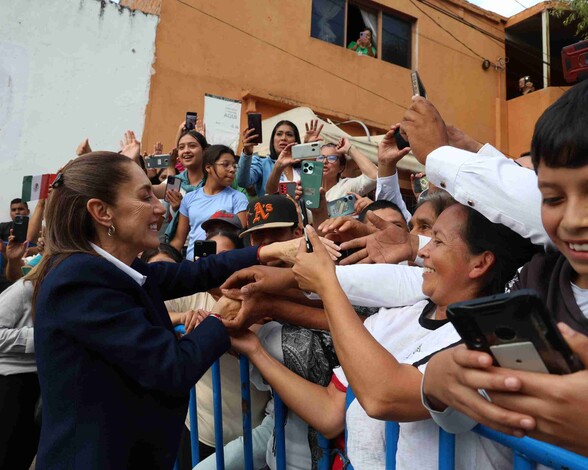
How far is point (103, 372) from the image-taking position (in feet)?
5.44

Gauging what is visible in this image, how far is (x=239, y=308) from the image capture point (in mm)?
2094

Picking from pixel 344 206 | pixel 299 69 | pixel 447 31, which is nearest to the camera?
pixel 344 206

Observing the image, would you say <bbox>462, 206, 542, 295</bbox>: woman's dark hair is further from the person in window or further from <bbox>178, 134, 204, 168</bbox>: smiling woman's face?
the person in window

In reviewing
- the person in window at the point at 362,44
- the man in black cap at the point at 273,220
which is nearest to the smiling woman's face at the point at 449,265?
the man in black cap at the point at 273,220

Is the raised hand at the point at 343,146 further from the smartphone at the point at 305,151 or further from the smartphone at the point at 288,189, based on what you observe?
the smartphone at the point at 288,189

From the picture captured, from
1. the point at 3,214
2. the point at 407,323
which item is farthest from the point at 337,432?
the point at 3,214

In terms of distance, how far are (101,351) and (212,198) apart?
2972 mm

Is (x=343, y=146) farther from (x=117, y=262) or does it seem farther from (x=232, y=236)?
(x=117, y=262)

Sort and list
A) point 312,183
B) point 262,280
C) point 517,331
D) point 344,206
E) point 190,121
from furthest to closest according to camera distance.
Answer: point 190,121 → point 344,206 → point 312,183 → point 262,280 → point 517,331

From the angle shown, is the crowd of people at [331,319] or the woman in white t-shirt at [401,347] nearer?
the crowd of people at [331,319]

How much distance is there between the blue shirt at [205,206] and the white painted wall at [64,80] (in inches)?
172

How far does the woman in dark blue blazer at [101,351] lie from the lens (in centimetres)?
162

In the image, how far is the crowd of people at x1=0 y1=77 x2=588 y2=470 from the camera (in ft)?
3.38

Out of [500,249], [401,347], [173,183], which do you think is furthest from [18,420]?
[500,249]
